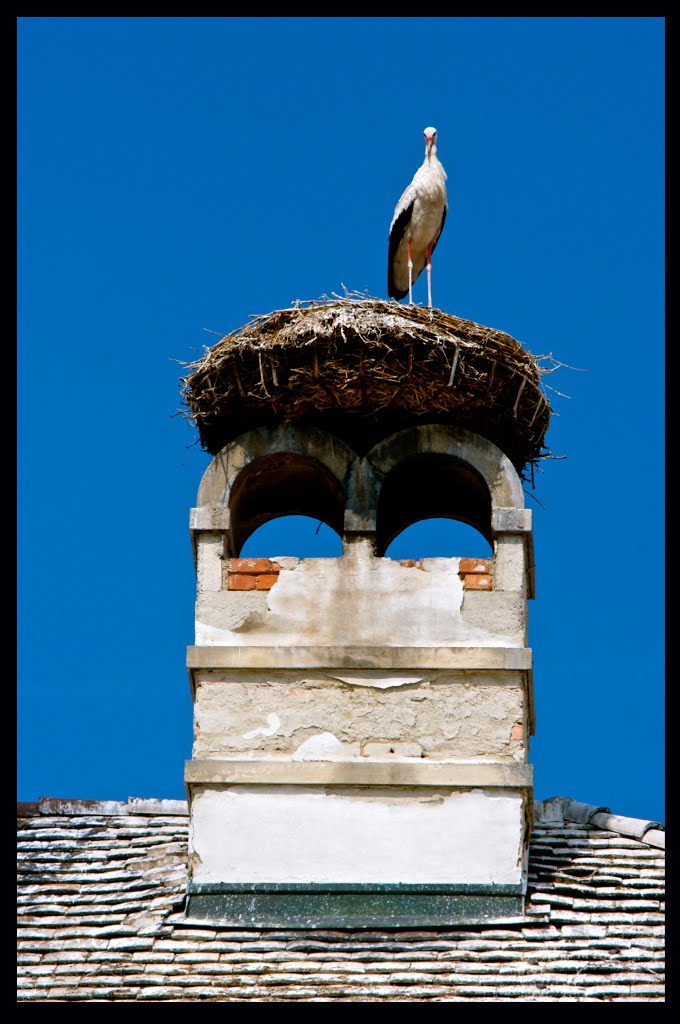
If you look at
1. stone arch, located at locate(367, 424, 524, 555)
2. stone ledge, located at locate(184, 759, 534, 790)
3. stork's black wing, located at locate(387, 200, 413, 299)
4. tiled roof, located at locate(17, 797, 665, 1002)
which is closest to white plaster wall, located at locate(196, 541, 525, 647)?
stone arch, located at locate(367, 424, 524, 555)

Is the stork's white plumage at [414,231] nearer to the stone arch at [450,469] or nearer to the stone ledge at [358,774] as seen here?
the stone arch at [450,469]

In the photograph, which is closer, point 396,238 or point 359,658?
point 359,658

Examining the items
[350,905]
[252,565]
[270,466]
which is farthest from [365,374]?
[350,905]

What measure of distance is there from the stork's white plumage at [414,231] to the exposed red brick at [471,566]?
3.75 m

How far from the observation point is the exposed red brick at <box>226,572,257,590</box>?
11.5m

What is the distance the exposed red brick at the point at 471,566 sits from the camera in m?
11.4

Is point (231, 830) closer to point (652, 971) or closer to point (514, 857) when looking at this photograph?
point (514, 857)

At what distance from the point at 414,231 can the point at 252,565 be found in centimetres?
408

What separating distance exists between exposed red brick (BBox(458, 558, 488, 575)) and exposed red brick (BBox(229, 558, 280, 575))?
937 mm

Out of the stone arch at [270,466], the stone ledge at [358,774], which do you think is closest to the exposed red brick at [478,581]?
the stone arch at [270,466]

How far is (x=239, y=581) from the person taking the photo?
1150 centimetres

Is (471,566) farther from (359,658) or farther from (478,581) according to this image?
(359,658)

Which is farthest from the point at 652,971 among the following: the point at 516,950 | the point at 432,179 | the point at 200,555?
the point at 432,179

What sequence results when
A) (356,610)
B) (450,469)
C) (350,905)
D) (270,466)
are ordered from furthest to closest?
(450,469), (270,466), (356,610), (350,905)
